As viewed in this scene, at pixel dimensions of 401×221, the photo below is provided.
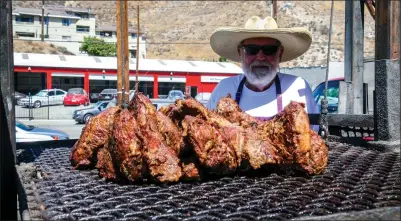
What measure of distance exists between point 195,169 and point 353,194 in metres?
0.72

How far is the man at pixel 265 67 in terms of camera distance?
4070 mm

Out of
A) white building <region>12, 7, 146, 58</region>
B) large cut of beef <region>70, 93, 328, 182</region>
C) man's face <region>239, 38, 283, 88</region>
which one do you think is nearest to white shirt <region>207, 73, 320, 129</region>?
man's face <region>239, 38, 283, 88</region>

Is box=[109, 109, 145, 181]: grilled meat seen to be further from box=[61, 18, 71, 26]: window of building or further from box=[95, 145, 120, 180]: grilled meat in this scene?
box=[61, 18, 71, 26]: window of building

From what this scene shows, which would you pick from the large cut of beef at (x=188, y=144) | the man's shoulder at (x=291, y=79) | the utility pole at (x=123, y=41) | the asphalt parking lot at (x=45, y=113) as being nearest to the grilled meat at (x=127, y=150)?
the large cut of beef at (x=188, y=144)

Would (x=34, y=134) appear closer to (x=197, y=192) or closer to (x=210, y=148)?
(x=210, y=148)

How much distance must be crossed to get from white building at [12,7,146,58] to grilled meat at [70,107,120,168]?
70.9m

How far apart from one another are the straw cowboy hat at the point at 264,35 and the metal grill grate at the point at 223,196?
1.63 metres

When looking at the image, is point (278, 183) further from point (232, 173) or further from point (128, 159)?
point (128, 159)

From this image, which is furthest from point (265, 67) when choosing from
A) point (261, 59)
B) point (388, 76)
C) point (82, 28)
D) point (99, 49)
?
point (82, 28)

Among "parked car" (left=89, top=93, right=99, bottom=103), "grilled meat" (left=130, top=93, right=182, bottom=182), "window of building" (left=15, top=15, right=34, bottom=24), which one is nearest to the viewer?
"grilled meat" (left=130, top=93, right=182, bottom=182)

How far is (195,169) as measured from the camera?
7.45 feet

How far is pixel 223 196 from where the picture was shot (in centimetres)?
195

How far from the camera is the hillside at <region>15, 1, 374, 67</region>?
82500 mm

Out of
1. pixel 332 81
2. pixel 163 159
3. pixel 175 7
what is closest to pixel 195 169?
pixel 163 159
